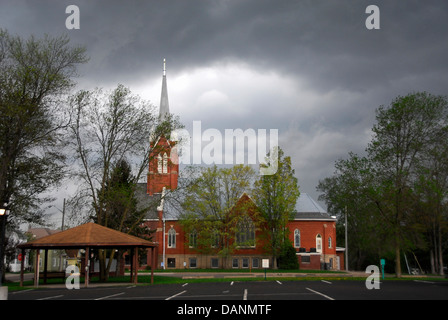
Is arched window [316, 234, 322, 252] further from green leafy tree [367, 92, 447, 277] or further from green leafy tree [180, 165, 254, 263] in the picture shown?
green leafy tree [367, 92, 447, 277]

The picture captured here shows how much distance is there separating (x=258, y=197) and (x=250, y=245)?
722cm

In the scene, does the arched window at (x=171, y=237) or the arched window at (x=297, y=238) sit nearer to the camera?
the arched window at (x=297, y=238)

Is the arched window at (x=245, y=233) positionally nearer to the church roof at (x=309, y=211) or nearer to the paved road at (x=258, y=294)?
the church roof at (x=309, y=211)

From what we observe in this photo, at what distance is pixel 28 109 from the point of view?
34.2m

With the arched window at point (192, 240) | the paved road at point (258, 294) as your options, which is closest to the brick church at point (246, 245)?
the arched window at point (192, 240)

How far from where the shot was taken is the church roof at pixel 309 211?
68000 mm

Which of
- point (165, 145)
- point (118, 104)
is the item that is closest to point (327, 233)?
point (165, 145)

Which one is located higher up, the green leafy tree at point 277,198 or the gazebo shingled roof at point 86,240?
the green leafy tree at point 277,198

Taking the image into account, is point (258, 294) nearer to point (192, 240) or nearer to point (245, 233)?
point (245, 233)

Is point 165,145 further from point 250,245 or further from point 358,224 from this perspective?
point 358,224

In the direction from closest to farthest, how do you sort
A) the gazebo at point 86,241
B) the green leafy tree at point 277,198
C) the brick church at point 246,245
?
the gazebo at point 86,241, the green leafy tree at point 277,198, the brick church at point 246,245

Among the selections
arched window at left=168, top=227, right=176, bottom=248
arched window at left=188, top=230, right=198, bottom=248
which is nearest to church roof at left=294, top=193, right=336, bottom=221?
arched window at left=188, top=230, right=198, bottom=248

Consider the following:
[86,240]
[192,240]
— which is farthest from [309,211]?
[86,240]

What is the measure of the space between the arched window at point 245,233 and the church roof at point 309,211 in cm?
691
